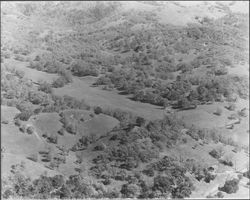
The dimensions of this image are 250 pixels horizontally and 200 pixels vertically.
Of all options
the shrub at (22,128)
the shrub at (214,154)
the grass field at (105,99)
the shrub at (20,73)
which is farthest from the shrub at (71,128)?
the shrub at (20,73)

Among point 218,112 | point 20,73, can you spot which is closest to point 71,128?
point 218,112

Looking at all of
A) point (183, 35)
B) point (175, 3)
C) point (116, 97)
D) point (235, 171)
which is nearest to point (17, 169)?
point (235, 171)

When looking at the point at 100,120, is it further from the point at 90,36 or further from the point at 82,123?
the point at 90,36

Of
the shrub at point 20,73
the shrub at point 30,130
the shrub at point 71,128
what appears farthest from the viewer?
the shrub at point 20,73

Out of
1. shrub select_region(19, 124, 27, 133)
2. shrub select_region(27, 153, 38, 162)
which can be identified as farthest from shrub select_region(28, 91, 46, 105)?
shrub select_region(27, 153, 38, 162)

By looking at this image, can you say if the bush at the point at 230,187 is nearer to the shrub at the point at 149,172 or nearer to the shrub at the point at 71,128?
the shrub at the point at 149,172

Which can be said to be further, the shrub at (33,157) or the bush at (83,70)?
the bush at (83,70)

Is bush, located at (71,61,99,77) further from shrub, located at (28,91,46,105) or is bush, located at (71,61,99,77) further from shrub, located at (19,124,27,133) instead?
shrub, located at (19,124,27,133)
